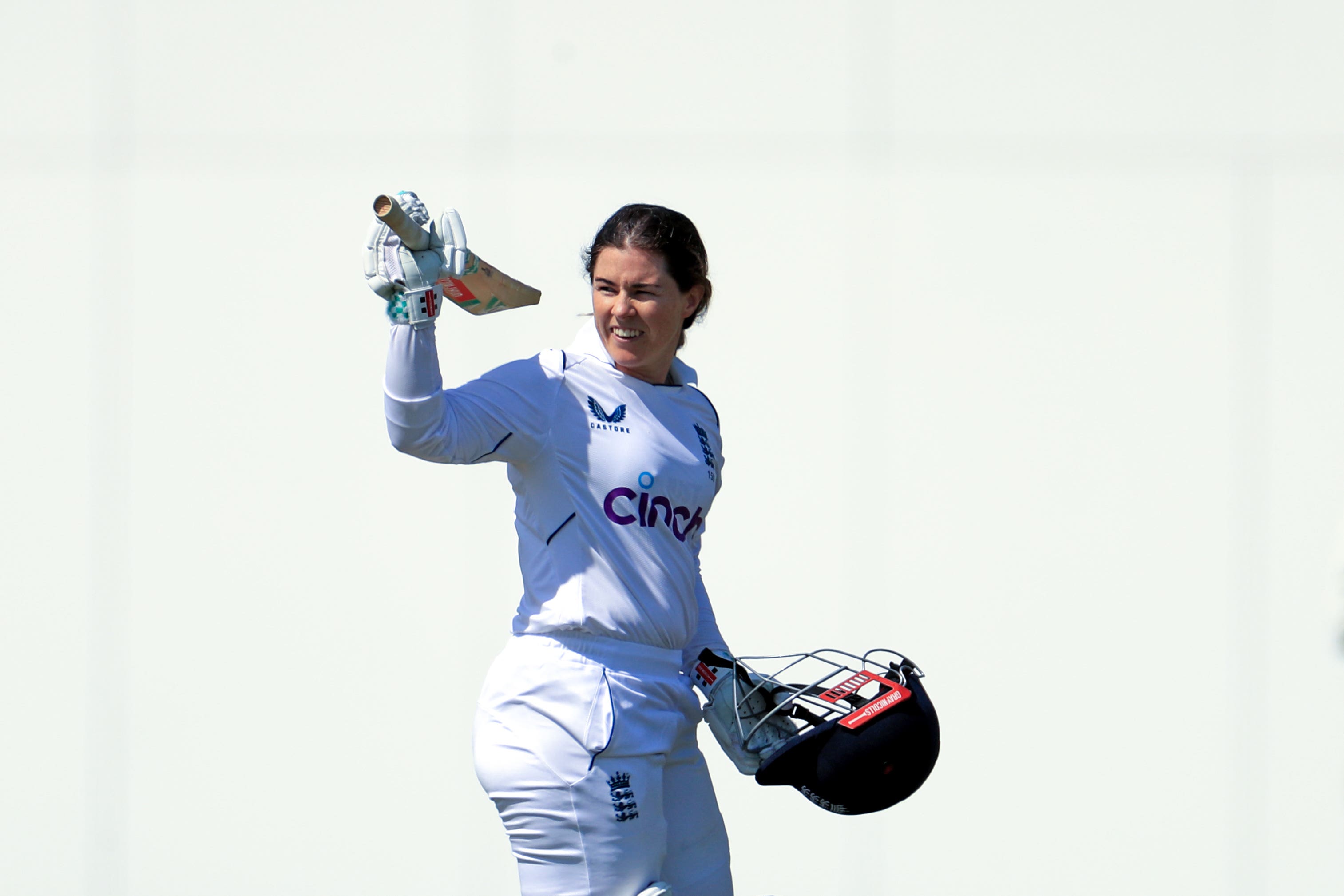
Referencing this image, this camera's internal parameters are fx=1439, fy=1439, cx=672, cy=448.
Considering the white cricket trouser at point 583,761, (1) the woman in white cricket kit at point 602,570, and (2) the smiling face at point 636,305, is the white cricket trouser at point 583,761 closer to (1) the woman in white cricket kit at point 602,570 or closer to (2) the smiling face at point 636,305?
(1) the woman in white cricket kit at point 602,570

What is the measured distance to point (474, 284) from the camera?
10.2 ft

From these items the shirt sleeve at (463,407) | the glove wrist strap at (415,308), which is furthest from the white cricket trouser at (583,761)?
the glove wrist strap at (415,308)

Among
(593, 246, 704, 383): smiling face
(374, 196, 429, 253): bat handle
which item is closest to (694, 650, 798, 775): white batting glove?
(593, 246, 704, 383): smiling face

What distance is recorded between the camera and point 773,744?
313 cm

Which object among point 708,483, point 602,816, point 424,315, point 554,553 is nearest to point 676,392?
point 708,483

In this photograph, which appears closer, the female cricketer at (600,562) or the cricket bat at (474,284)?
the cricket bat at (474,284)

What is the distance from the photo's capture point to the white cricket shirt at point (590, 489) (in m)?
2.92

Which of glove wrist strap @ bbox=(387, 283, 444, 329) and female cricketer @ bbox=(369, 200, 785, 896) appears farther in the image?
female cricketer @ bbox=(369, 200, 785, 896)

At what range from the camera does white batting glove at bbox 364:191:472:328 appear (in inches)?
106

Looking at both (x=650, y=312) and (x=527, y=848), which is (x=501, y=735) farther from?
(x=650, y=312)

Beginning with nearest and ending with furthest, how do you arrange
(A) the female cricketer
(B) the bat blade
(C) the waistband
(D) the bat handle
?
(D) the bat handle
(A) the female cricketer
(C) the waistband
(B) the bat blade

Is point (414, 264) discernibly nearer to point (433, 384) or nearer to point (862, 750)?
point (433, 384)

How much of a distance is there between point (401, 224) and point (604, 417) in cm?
60

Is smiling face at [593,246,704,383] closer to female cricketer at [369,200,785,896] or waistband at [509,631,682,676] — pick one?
female cricketer at [369,200,785,896]
